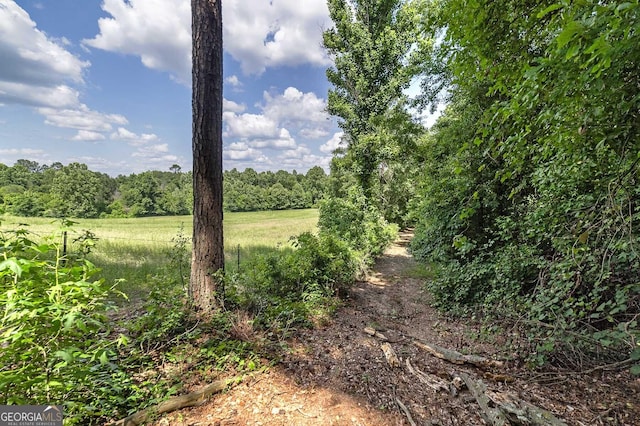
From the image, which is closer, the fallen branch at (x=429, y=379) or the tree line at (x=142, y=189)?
the fallen branch at (x=429, y=379)

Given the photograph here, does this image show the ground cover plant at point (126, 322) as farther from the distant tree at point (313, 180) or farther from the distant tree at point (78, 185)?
the distant tree at point (313, 180)

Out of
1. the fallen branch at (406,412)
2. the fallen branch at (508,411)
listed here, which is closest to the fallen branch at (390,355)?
the fallen branch at (406,412)

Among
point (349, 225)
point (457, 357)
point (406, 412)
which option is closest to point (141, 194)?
point (349, 225)

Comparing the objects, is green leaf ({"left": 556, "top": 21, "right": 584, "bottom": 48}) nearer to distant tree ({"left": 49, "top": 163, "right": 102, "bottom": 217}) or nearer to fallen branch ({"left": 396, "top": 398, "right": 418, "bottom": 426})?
fallen branch ({"left": 396, "top": 398, "right": 418, "bottom": 426})

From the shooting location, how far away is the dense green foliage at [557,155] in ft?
5.13

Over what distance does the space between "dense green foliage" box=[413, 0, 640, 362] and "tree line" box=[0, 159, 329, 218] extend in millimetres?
16485

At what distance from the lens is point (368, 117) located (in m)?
12.0

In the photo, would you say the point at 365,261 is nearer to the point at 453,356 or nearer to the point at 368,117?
the point at 453,356

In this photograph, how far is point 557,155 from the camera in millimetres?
2881

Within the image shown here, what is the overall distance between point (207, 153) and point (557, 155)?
4054 mm

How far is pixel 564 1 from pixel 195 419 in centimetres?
352

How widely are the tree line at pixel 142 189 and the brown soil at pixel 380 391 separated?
17.4m

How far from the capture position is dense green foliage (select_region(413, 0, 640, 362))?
1.56m

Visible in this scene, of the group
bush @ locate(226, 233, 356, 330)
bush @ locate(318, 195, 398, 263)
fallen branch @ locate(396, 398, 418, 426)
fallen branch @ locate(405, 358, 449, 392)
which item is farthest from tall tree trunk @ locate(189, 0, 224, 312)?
bush @ locate(318, 195, 398, 263)
